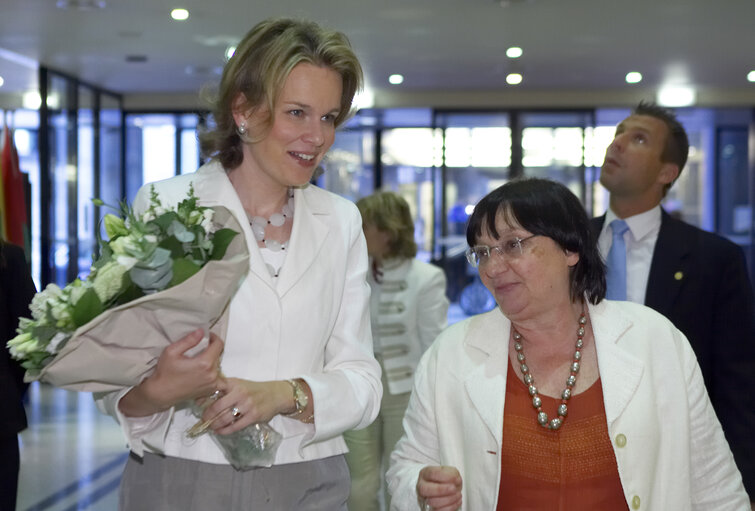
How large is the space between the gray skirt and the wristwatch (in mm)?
133

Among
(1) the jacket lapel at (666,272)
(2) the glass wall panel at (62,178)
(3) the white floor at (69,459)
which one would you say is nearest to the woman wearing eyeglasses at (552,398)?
(1) the jacket lapel at (666,272)

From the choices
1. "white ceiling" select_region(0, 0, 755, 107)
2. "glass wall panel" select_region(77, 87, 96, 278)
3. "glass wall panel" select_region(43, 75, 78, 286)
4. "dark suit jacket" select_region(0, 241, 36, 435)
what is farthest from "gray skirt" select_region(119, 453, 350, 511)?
"glass wall panel" select_region(77, 87, 96, 278)

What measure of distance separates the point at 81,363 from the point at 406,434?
3.13ft

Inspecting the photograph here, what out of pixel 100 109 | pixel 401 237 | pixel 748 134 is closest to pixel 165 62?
pixel 100 109

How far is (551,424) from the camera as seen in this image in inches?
84.0

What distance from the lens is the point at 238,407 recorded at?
1808mm

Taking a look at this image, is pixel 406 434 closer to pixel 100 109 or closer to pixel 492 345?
pixel 492 345

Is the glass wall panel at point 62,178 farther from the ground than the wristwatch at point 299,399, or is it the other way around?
the glass wall panel at point 62,178

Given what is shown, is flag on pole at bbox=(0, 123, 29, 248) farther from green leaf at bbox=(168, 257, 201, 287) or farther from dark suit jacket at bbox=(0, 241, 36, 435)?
green leaf at bbox=(168, 257, 201, 287)

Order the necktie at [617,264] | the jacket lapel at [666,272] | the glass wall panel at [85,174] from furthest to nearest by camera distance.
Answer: the glass wall panel at [85,174] → the necktie at [617,264] → the jacket lapel at [666,272]

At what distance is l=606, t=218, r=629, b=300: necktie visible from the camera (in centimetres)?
342

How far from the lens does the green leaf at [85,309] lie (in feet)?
5.21

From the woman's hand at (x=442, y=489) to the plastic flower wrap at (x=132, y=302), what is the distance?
645 mm

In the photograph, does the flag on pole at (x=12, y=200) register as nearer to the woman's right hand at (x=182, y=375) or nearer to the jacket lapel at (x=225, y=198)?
the jacket lapel at (x=225, y=198)
